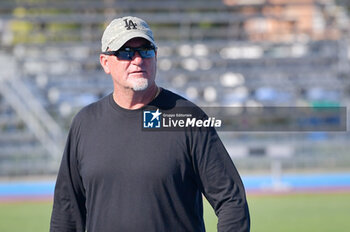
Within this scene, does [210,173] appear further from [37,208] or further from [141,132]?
[37,208]

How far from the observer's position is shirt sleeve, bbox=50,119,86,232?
3.35 meters

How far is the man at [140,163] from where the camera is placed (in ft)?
10.2

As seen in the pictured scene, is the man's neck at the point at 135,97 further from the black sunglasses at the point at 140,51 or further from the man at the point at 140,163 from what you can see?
the black sunglasses at the point at 140,51

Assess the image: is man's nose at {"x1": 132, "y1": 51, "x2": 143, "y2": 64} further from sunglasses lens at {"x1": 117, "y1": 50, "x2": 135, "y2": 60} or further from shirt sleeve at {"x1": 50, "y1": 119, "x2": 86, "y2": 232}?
shirt sleeve at {"x1": 50, "y1": 119, "x2": 86, "y2": 232}

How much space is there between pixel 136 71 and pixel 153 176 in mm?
457

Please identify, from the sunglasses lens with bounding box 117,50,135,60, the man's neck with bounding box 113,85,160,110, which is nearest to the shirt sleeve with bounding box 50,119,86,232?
the man's neck with bounding box 113,85,160,110

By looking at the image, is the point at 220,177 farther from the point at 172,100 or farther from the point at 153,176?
the point at 172,100

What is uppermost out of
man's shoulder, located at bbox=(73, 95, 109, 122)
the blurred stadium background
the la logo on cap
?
the blurred stadium background

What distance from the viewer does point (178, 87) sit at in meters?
22.0

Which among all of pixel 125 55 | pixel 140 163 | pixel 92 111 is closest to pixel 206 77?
pixel 92 111

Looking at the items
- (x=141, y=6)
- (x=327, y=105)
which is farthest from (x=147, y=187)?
(x=141, y=6)

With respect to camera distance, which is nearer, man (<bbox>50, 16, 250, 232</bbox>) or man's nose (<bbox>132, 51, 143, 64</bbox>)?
man (<bbox>50, 16, 250, 232</bbox>)

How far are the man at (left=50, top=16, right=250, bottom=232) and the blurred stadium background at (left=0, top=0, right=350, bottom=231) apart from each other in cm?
1252

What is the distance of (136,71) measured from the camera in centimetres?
323
